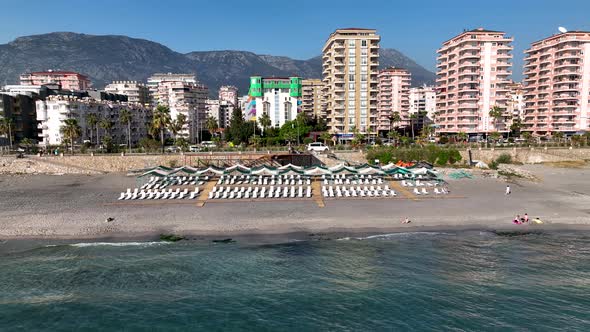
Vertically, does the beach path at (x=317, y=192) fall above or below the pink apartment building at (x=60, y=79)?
below

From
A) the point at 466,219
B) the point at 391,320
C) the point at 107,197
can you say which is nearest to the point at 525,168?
the point at 466,219

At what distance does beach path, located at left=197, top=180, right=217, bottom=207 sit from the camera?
3738 cm

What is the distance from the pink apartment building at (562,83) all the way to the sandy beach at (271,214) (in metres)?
52.8

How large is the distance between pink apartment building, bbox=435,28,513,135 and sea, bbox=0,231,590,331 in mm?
65422

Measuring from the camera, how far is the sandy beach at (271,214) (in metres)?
29.4

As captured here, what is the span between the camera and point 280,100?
122812 millimetres

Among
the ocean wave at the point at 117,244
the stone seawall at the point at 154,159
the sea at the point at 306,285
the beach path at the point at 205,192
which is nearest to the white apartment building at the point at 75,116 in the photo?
the stone seawall at the point at 154,159

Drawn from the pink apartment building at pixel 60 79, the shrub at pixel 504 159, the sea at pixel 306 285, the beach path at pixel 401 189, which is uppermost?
the pink apartment building at pixel 60 79

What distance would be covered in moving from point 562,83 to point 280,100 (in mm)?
71290

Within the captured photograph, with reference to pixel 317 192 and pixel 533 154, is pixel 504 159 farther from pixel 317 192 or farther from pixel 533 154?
pixel 317 192

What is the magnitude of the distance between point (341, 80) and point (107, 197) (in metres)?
59.5

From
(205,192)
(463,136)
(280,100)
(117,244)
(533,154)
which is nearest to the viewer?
(117,244)

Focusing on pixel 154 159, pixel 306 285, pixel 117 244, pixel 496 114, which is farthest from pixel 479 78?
pixel 117 244

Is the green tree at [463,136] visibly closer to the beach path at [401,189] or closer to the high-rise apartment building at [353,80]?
the high-rise apartment building at [353,80]
